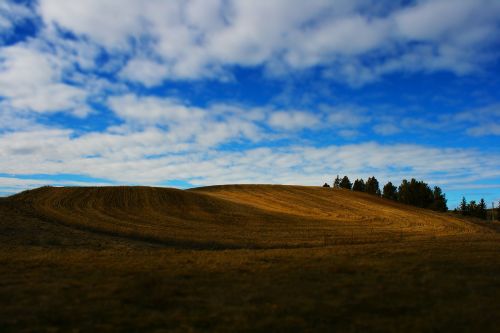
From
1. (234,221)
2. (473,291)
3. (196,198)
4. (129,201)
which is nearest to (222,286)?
(473,291)

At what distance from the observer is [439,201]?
11900cm

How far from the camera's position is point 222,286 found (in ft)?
45.4

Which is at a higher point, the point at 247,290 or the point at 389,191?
the point at 389,191

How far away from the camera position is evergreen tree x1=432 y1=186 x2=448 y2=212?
116169 millimetres

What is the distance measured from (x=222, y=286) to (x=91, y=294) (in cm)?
408

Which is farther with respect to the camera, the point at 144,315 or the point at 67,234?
the point at 67,234

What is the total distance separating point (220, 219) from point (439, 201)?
298 ft

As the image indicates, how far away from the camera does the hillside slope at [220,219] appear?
3441cm

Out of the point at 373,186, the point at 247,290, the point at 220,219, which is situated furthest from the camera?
the point at 373,186

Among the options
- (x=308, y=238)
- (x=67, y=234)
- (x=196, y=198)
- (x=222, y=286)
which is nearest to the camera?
(x=222, y=286)

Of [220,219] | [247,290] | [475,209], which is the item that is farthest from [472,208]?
[247,290]

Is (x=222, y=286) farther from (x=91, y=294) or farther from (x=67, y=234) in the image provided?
Answer: (x=67, y=234)

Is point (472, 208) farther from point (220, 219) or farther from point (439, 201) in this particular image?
point (220, 219)

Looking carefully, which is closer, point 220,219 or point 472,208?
point 220,219
